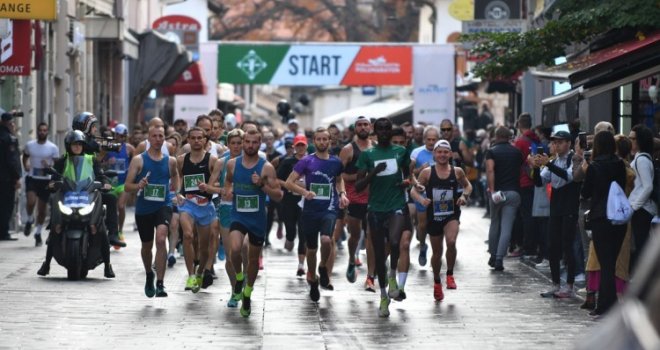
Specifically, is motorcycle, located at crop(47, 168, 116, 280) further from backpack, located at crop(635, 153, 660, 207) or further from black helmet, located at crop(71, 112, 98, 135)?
backpack, located at crop(635, 153, 660, 207)

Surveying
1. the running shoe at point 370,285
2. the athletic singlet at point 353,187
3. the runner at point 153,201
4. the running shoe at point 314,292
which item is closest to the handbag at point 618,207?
the running shoe at point 314,292

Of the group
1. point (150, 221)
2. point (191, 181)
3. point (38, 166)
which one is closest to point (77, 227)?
point (191, 181)

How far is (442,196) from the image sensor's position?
1580 cm

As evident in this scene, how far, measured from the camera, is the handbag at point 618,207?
43.5 feet

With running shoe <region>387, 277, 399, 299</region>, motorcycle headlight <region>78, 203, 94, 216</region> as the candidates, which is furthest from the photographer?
running shoe <region>387, 277, 399, 299</region>

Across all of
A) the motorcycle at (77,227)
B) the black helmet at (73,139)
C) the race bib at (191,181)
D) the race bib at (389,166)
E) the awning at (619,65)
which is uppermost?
the awning at (619,65)

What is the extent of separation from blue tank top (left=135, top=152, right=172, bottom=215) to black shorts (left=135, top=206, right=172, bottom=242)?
39mm

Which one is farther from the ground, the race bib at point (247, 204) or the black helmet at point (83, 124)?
the black helmet at point (83, 124)

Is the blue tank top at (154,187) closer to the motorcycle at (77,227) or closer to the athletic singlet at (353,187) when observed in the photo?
the motorcycle at (77,227)

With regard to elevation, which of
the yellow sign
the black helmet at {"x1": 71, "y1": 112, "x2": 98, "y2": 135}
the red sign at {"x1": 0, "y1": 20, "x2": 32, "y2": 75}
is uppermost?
the yellow sign

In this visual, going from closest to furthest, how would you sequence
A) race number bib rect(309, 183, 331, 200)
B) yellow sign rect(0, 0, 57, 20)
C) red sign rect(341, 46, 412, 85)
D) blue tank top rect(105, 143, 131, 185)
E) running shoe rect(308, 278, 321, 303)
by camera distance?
running shoe rect(308, 278, 321, 303)
race number bib rect(309, 183, 331, 200)
yellow sign rect(0, 0, 57, 20)
blue tank top rect(105, 143, 131, 185)
red sign rect(341, 46, 412, 85)

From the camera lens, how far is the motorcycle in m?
17.0

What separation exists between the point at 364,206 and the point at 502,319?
137 inches

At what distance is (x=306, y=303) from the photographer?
15023 millimetres
